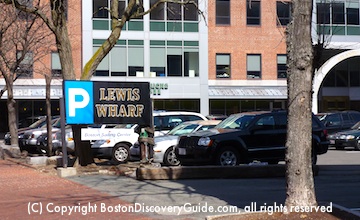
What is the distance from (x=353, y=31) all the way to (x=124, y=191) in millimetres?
36195

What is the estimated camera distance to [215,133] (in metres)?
16.9

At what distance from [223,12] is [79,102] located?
2995 cm

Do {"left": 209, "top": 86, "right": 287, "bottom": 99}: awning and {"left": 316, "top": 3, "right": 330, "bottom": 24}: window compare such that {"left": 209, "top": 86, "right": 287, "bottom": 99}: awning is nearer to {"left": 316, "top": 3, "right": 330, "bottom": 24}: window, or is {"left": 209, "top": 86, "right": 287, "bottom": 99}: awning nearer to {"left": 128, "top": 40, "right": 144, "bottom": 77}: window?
{"left": 128, "top": 40, "right": 144, "bottom": 77}: window

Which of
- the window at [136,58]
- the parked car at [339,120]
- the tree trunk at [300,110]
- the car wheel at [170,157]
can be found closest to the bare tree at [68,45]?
the car wheel at [170,157]

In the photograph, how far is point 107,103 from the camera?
57.1 feet

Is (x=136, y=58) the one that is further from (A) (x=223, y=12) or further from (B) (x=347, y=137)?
(B) (x=347, y=137)

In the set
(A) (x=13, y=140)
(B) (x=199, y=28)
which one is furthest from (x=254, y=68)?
(A) (x=13, y=140)

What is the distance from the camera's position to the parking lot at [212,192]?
35.1 feet

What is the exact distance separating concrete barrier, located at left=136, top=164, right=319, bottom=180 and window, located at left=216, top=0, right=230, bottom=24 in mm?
30809

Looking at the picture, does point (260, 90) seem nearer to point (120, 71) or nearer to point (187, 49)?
point (187, 49)

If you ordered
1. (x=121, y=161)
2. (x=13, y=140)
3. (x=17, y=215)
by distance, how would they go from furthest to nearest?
(x=13, y=140) < (x=121, y=161) < (x=17, y=215)

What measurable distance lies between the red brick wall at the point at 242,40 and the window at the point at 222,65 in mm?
306

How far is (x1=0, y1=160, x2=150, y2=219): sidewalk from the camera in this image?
1023 cm

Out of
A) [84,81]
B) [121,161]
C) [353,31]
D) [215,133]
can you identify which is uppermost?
[353,31]
